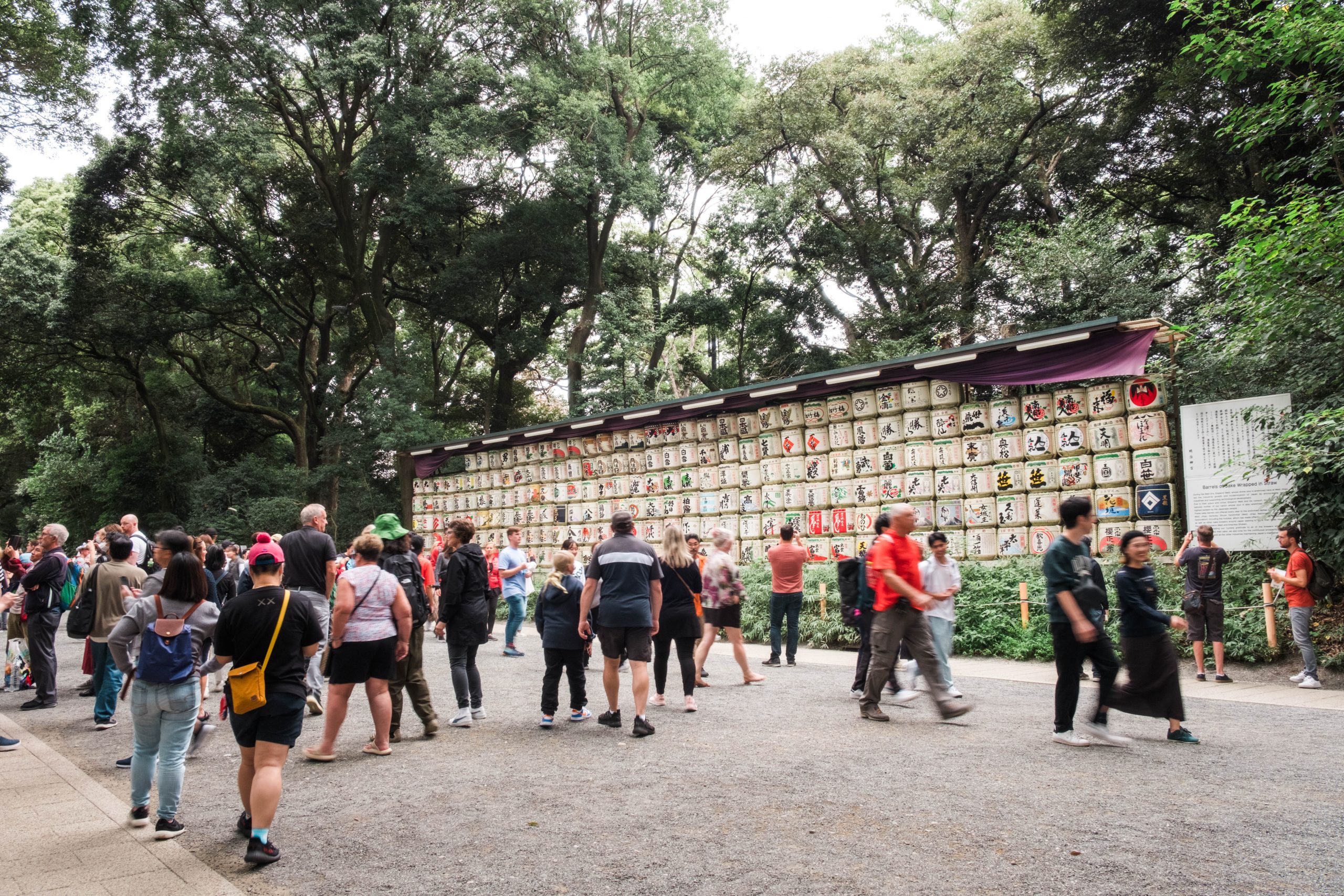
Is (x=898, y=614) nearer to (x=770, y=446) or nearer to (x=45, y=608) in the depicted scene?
(x=770, y=446)

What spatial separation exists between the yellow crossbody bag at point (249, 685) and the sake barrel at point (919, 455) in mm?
10977

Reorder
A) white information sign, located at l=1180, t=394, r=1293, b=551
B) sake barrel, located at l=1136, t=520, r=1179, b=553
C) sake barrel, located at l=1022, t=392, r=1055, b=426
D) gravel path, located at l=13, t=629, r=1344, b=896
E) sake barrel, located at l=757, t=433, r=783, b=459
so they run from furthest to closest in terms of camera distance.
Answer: sake barrel, located at l=757, t=433, r=783, b=459 < sake barrel, located at l=1022, t=392, r=1055, b=426 < sake barrel, located at l=1136, t=520, r=1179, b=553 < white information sign, located at l=1180, t=394, r=1293, b=551 < gravel path, located at l=13, t=629, r=1344, b=896

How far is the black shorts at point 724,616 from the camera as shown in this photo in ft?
33.1

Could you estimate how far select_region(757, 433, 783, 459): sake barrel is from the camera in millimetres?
16078

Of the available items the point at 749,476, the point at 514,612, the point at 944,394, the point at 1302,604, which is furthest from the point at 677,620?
the point at 749,476

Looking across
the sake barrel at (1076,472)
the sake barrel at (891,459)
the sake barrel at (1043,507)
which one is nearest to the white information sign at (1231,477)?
the sake barrel at (1076,472)

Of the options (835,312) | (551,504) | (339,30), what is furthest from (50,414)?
(835,312)

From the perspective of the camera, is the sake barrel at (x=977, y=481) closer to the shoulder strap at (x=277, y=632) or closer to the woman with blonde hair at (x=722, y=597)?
the woman with blonde hair at (x=722, y=597)

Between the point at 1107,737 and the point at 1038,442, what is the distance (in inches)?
267

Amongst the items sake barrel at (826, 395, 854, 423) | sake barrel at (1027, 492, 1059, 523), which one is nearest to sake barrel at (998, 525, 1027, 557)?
sake barrel at (1027, 492, 1059, 523)

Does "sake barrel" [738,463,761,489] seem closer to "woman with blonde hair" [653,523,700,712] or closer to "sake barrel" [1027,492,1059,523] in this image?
"sake barrel" [1027,492,1059,523]

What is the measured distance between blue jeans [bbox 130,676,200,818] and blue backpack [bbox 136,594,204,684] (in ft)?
0.16

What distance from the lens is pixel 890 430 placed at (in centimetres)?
1430

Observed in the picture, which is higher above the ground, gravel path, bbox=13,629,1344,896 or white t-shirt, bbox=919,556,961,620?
white t-shirt, bbox=919,556,961,620
